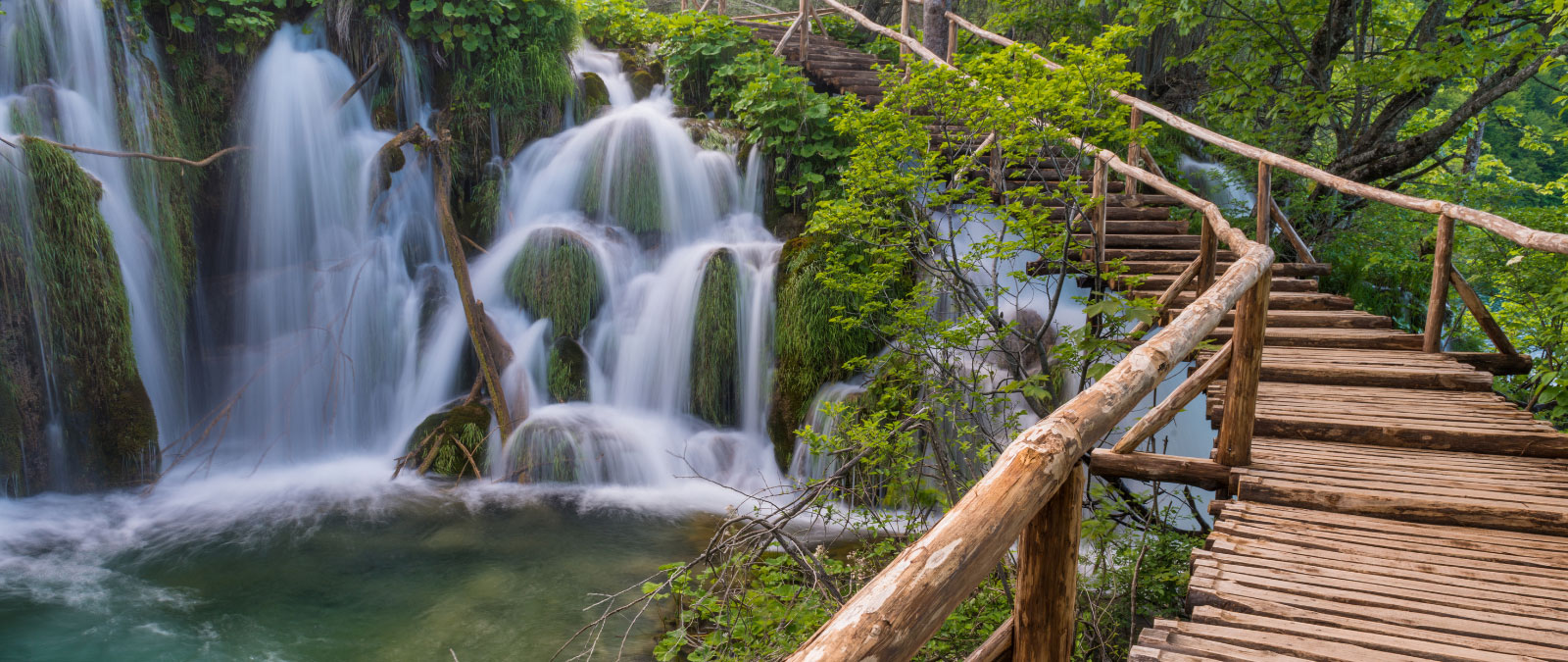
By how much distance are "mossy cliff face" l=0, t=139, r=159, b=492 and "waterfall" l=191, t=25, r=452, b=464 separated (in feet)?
2.40

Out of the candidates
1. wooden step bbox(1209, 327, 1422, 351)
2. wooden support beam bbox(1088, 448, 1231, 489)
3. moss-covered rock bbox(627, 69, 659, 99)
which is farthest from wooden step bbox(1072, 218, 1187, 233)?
moss-covered rock bbox(627, 69, 659, 99)

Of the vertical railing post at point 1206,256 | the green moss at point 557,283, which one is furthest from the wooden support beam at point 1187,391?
the green moss at point 557,283

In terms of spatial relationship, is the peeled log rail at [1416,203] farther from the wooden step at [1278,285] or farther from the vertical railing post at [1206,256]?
the wooden step at [1278,285]

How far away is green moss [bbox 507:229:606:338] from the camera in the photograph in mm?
8836

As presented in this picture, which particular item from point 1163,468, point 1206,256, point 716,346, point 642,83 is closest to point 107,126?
point 642,83

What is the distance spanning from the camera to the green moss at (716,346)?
853 centimetres

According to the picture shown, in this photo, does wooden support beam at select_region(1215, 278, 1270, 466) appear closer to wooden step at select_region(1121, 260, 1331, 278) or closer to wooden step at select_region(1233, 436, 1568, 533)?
wooden step at select_region(1233, 436, 1568, 533)

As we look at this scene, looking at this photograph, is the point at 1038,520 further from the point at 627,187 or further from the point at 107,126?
the point at 107,126

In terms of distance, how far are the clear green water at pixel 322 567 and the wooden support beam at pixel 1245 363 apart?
4.05 m

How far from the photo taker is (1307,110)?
780 cm

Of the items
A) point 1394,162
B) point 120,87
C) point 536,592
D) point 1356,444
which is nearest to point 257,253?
point 120,87

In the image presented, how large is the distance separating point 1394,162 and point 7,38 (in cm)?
1208

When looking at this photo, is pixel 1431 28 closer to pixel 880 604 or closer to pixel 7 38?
pixel 880 604

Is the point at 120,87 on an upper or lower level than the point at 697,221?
upper
